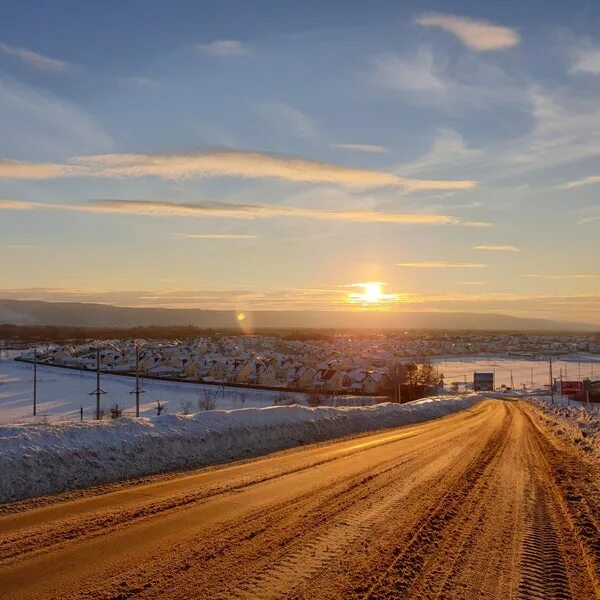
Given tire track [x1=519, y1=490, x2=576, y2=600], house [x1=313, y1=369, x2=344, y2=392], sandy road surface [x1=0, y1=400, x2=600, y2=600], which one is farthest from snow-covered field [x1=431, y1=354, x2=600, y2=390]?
tire track [x1=519, y1=490, x2=576, y2=600]

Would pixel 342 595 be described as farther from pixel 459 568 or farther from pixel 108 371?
pixel 108 371

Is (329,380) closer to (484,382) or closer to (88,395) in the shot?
(484,382)

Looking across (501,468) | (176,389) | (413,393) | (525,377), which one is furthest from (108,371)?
(501,468)

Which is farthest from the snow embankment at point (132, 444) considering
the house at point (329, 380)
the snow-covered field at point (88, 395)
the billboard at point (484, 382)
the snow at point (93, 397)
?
the billboard at point (484, 382)

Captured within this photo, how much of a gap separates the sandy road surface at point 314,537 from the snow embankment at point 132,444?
4.21ft

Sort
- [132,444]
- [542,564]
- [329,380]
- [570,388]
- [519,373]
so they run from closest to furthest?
1. [542,564]
2. [132,444]
3. [570,388]
4. [329,380]
5. [519,373]

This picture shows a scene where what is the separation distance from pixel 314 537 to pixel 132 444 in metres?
7.04

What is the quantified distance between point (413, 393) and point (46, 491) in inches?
2463

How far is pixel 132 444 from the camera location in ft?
46.1

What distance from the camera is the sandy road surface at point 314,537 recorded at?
6.49 m

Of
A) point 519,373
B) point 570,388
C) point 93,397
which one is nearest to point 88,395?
point 93,397

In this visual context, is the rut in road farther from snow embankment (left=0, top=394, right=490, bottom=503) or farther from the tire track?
snow embankment (left=0, top=394, right=490, bottom=503)

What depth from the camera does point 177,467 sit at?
1395cm

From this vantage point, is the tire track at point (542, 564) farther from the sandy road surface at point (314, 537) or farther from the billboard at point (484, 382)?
the billboard at point (484, 382)
